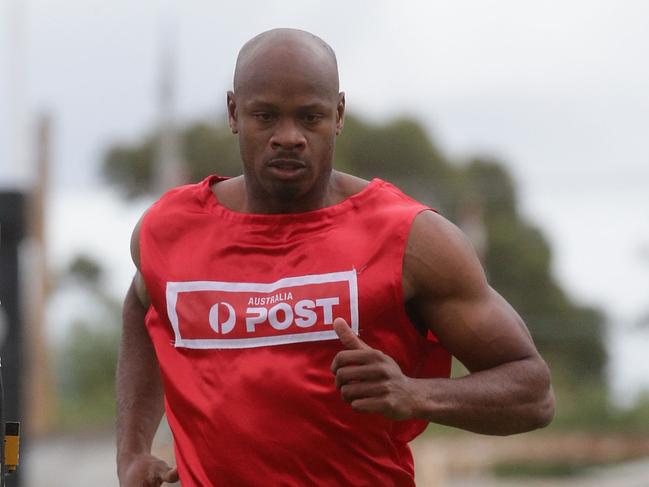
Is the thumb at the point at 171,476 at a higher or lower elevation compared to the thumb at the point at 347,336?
lower

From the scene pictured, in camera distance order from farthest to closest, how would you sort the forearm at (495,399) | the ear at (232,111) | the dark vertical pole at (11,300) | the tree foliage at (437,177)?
the tree foliage at (437,177), the dark vertical pole at (11,300), the ear at (232,111), the forearm at (495,399)

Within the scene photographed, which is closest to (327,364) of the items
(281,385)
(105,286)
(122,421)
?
(281,385)

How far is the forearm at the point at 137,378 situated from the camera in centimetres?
545

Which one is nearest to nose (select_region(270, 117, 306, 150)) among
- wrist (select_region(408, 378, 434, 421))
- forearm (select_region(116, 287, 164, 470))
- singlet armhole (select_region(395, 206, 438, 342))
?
singlet armhole (select_region(395, 206, 438, 342))

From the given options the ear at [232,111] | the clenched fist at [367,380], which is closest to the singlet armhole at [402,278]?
the clenched fist at [367,380]

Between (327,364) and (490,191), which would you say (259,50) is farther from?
(490,191)

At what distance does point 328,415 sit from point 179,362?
1.75 feet

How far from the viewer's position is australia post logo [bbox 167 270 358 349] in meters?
4.79

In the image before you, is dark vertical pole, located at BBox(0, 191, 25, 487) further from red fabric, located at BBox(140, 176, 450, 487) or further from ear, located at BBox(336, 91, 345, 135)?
ear, located at BBox(336, 91, 345, 135)

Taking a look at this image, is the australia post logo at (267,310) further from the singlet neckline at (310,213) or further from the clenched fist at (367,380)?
the clenched fist at (367,380)

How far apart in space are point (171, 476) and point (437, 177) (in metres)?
53.5

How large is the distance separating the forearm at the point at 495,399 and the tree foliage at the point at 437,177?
150 ft

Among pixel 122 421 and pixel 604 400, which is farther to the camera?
pixel 604 400

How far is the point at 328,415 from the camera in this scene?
4.81 meters
